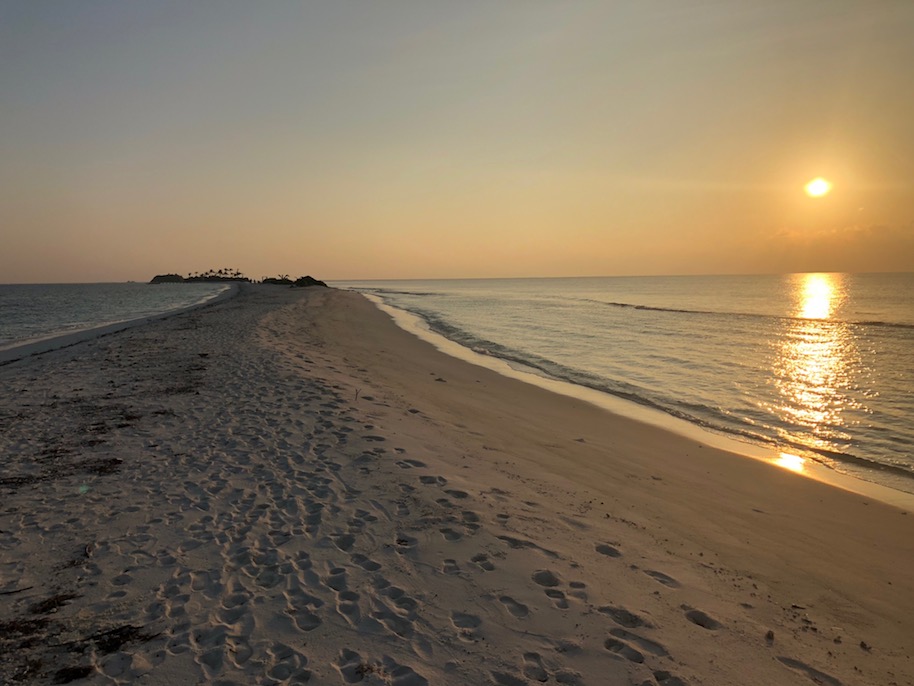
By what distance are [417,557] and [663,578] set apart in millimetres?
2386

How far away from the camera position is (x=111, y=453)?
8.12 m

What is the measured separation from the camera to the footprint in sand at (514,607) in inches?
170

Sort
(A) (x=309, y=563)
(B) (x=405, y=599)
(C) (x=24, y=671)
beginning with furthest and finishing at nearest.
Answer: (A) (x=309, y=563) → (B) (x=405, y=599) → (C) (x=24, y=671)

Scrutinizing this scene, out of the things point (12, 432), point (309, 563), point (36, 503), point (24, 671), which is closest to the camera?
point (24, 671)

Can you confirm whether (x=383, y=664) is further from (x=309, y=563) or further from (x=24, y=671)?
(x=24, y=671)

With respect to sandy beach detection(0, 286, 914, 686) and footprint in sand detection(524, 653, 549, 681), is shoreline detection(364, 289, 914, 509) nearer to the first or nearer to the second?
sandy beach detection(0, 286, 914, 686)

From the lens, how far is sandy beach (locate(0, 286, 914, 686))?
383cm

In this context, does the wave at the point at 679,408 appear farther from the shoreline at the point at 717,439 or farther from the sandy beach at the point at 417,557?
the sandy beach at the point at 417,557

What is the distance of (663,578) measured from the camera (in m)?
5.06

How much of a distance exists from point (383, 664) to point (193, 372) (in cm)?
1284

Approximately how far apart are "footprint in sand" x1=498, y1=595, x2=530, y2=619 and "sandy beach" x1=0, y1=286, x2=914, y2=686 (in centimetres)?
3

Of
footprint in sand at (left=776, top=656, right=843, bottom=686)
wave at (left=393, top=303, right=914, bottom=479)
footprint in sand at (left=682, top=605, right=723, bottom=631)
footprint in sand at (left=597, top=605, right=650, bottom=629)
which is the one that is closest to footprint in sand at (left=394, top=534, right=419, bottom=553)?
footprint in sand at (left=597, top=605, right=650, bottom=629)

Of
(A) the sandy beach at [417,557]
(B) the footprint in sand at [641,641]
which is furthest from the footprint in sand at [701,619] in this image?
(B) the footprint in sand at [641,641]

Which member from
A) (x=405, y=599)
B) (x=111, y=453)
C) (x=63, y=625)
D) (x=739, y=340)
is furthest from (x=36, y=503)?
(x=739, y=340)
